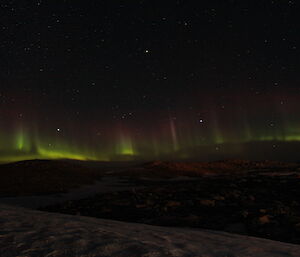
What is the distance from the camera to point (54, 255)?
3.73m

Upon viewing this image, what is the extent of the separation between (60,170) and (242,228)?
111 feet

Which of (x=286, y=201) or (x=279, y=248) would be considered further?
(x=286, y=201)

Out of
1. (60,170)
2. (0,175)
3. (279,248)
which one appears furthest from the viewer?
(60,170)

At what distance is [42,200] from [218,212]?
10.1m

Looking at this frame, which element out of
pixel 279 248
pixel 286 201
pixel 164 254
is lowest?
pixel 286 201

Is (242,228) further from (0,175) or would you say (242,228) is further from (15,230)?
(0,175)

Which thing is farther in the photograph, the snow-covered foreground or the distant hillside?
the distant hillside

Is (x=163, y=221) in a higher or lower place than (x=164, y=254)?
lower

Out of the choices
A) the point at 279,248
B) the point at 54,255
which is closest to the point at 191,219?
the point at 279,248

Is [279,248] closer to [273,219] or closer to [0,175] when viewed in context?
[273,219]

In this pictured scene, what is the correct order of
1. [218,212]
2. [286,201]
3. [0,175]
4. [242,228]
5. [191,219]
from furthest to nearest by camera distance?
[0,175] < [286,201] < [218,212] < [191,219] < [242,228]

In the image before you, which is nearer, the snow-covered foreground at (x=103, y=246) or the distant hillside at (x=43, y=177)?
the snow-covered foreground at (x=103, y=246)

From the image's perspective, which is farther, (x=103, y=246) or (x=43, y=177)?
(x=43, y=177)

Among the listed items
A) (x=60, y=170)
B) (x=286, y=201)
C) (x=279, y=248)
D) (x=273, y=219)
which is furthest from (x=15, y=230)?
(x=60, y=170)
